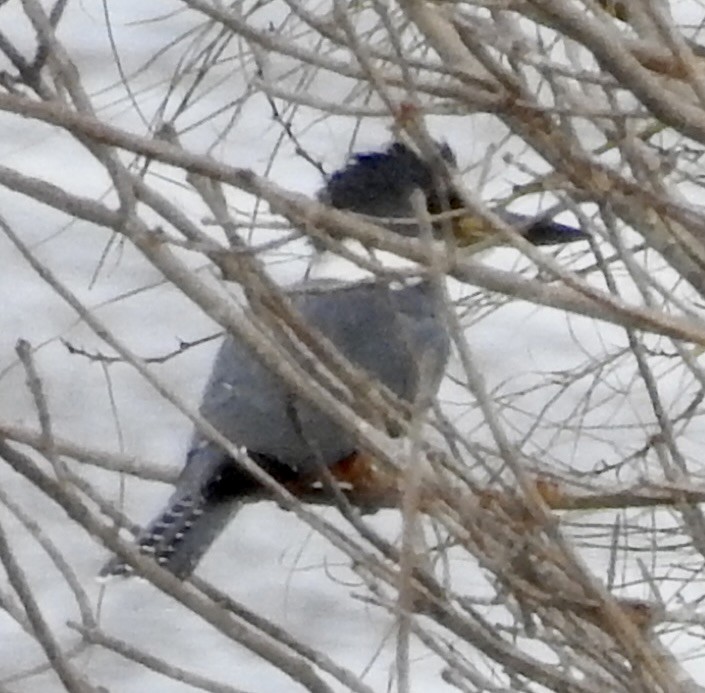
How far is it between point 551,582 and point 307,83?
679mm

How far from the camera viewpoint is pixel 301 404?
173cm

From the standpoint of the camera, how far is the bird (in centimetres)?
184

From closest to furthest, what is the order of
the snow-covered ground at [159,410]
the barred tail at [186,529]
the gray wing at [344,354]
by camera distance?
the barred tail at [186,529], the gray wing at [344,354], the snow-covered ground at [159,410]

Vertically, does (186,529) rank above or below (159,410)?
below

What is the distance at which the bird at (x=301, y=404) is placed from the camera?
6.03ft

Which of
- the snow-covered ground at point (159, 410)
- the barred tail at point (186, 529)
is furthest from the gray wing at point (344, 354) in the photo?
the snow-covered ground at point (159, 410)

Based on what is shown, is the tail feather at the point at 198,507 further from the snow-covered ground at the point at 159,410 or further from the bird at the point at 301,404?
the snow-covered ground at the point at 159,410

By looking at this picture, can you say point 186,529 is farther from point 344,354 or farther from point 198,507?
point 344,354

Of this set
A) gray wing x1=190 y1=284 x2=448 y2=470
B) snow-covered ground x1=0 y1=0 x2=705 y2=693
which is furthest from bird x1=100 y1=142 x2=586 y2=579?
snow-covered ground x1=0 y1=0 x2=705 y2=693

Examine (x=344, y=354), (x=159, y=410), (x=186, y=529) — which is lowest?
(x=186, y=529)

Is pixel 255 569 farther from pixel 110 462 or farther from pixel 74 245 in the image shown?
pixel 110 462

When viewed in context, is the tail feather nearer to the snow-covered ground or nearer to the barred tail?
the barred tail

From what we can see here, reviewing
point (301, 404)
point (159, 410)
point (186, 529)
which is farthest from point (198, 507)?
point (159, 410)

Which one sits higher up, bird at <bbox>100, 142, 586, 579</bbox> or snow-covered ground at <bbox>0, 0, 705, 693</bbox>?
snow-covered ground at <bbox>0, 0, 705, 693</bbox>
